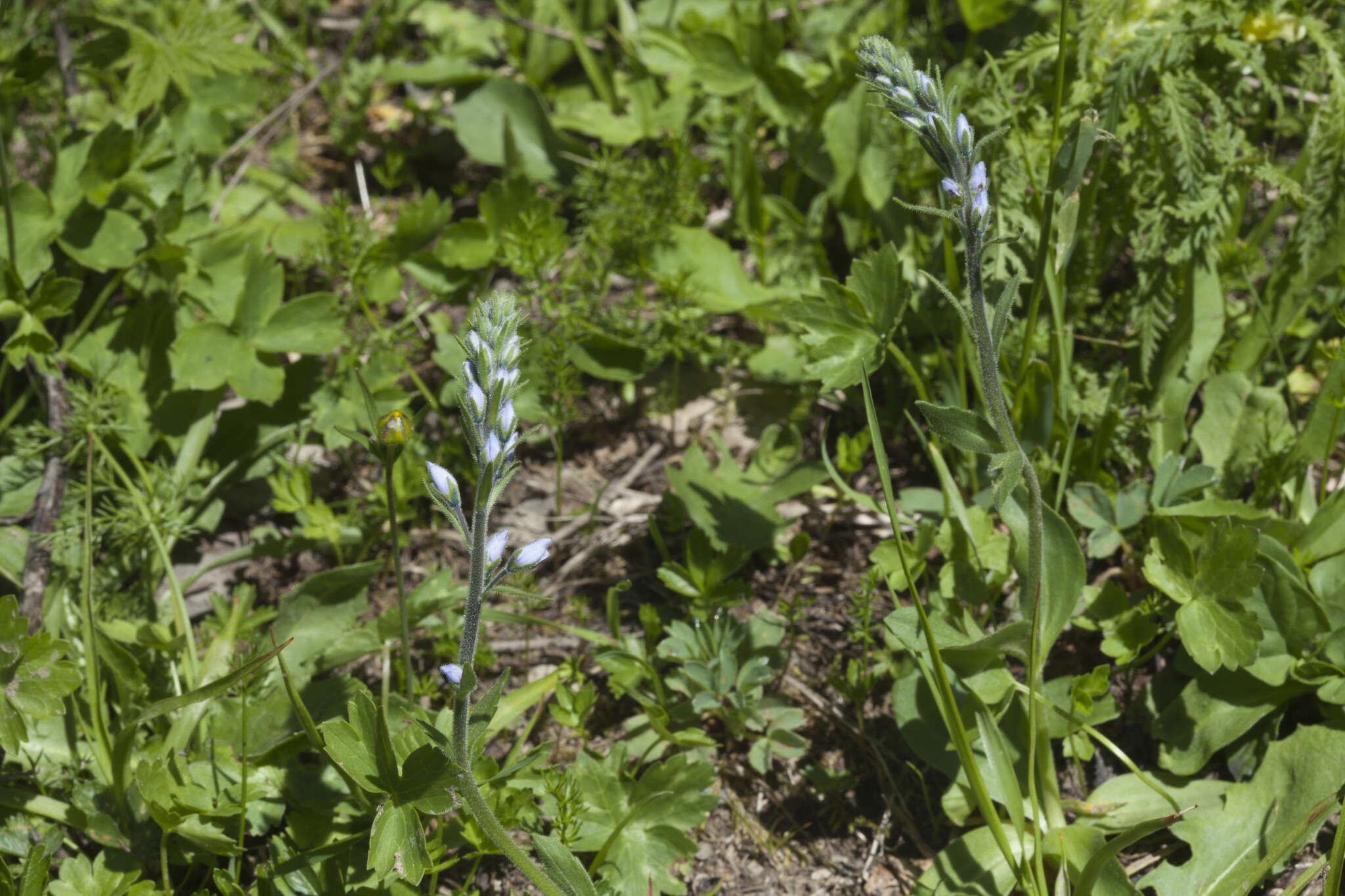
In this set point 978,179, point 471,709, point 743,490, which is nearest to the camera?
point 978,179

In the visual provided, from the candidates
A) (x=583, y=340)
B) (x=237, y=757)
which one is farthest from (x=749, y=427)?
(x=237, y=757)

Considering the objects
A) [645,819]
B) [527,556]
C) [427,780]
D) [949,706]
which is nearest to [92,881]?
[427,780]

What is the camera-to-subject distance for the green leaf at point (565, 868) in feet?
6.70

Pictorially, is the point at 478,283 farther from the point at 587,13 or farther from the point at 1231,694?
the point at 1231,694

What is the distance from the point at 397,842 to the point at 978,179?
1672 mm

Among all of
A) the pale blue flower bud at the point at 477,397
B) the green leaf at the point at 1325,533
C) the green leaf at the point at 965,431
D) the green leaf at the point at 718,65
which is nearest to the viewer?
the pale blue flower bud at the point at 477,397

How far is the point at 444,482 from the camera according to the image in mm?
1688

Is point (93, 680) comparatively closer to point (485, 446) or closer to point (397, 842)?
point (397, 842)

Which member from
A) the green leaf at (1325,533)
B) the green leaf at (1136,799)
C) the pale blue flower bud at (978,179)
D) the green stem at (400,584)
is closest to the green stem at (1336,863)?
the green leaf at (1136,799)

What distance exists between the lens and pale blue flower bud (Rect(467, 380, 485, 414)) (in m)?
1.65

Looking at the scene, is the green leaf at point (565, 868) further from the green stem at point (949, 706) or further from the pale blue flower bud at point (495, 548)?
the green stem at point (949, 706)

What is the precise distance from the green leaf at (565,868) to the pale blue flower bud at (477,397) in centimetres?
90

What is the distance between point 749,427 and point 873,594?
2.98 feet

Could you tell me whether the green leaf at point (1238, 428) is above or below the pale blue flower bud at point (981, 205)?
below
